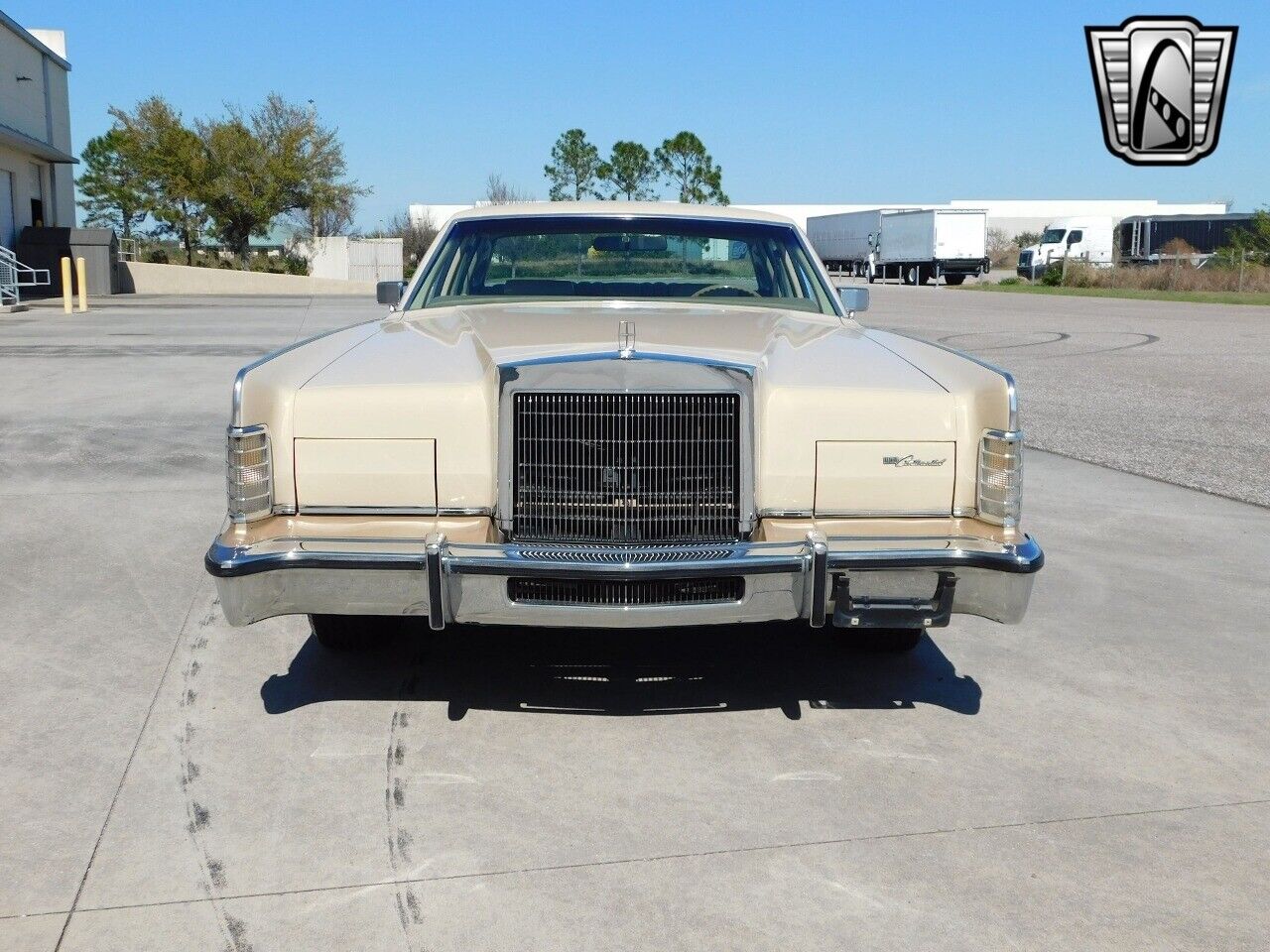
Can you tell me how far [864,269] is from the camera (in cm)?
5928

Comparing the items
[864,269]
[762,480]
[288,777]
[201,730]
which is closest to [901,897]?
[762,480]

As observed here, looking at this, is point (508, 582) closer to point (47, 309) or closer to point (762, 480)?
point (762, 480)

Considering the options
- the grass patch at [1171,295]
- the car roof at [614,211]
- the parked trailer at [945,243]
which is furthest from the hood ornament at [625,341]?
the parked trailer at [945,243]

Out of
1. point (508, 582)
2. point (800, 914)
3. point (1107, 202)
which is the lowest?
point (800, 914)

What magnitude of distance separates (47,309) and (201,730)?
26330mm

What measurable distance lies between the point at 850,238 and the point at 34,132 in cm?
3503

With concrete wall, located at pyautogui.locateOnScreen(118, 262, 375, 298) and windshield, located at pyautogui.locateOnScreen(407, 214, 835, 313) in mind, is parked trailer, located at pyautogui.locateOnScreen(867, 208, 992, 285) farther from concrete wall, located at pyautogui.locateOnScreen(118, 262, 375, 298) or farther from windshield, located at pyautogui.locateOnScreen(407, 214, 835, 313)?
windshield, located at pyautogui.locateOnScreen(407, 214, 835, 313)

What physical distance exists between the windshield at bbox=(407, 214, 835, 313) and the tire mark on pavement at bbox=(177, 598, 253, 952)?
5.90ft

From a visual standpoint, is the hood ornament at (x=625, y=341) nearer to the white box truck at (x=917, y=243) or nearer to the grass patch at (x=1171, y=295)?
the grass patch at (x=1171, y=295)

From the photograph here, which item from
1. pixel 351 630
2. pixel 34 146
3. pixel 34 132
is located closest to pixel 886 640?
pixel 351 630

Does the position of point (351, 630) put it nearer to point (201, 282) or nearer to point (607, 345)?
point (607, 345)

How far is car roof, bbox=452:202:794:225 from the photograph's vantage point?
558 centimetres

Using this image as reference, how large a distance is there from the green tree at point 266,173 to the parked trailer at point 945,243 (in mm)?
21031

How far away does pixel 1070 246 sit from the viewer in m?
50.3
